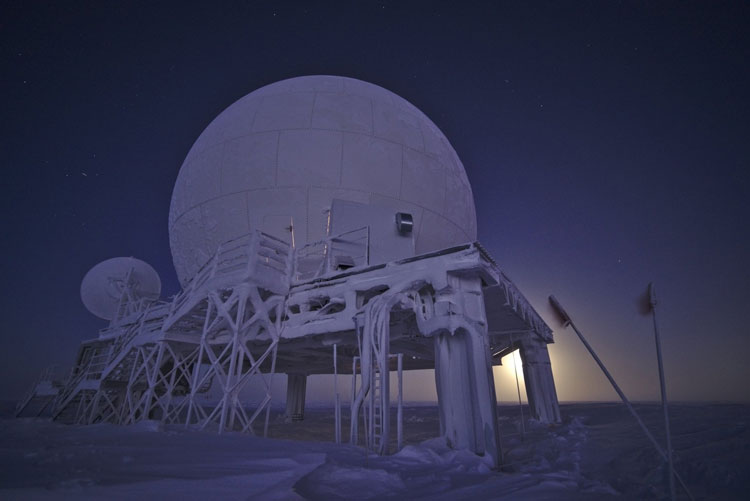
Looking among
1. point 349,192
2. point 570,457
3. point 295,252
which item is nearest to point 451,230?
point 349,192

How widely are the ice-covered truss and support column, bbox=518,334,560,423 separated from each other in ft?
0.14

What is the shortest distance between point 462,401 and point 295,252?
6701mm

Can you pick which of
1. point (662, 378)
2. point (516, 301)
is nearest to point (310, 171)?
point (516, 301)

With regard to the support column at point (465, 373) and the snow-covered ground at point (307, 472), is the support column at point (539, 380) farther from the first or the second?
the support column at point (465, 373)

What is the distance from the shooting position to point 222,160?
13852mm

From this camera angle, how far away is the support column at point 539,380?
14000mm

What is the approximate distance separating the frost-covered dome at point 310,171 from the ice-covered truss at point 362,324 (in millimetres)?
1719

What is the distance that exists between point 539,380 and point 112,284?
25.2 metres

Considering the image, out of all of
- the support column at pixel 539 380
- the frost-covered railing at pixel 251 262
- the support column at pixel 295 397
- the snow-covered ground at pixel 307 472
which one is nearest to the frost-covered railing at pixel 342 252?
the frost-covered railing at pixel 251 262

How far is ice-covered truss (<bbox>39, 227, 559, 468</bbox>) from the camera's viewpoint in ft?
23.2

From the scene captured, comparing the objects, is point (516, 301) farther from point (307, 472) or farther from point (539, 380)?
point (307, 472)

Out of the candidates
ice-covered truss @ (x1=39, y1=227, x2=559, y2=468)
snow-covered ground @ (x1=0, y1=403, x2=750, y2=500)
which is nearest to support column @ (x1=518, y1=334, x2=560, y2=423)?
ice-covered truss @ (x1=39, y1=227, x2=559, y2=468)

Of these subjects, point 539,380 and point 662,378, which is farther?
point 539,380

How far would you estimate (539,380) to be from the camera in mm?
14359
